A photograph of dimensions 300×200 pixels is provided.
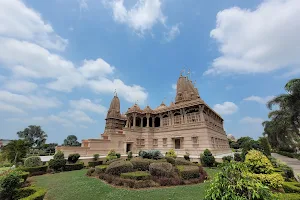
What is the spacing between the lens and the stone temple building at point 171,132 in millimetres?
23000

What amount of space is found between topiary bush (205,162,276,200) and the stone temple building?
1929 cm

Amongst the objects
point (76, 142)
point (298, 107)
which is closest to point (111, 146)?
point (298, 107)

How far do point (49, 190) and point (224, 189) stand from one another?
37.1 ft

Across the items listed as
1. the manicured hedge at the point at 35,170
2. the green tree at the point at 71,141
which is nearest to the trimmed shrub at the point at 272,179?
the manicured hedge at the point at 35,170

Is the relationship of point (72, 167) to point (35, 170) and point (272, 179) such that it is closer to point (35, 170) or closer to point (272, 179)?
point (35, 170)

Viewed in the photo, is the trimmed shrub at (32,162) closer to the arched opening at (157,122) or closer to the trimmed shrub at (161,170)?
the trimmed shrub at (161,170)

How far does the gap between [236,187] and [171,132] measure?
23.1 meters

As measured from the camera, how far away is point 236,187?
3.71 meters

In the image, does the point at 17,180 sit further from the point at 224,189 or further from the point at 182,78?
the point at 182,78

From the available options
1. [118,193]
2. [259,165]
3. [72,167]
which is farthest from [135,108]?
[259,165]

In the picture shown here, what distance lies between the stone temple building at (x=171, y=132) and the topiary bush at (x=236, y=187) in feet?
63.3

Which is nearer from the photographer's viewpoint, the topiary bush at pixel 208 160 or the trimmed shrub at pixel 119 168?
the trimmed shrub at pixel 119 168

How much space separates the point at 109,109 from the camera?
Answer: 36.8 meters

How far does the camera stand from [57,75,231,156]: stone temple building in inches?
906
